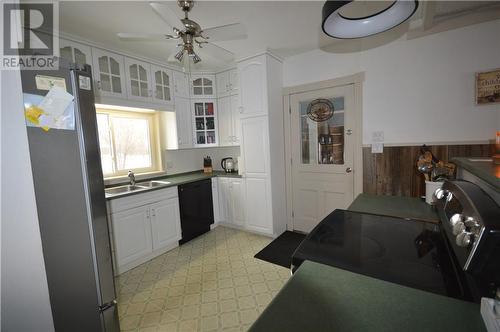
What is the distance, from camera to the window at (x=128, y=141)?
9.40 feet

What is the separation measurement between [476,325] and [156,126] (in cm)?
361

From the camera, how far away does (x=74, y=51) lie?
226cm

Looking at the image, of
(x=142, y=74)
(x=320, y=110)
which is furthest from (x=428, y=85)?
(x=142, y=74)

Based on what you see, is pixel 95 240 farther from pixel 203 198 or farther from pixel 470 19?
pixel 470 19

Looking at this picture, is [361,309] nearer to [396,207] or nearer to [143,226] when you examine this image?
[396,207]

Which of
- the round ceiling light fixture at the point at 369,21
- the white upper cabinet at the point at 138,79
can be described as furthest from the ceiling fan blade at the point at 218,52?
the white upper cabinet at the point at 138,79

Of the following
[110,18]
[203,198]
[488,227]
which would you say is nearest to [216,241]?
[203,198]

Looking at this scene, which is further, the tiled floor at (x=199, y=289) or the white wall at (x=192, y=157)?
the white wall at (x=192, y=157)

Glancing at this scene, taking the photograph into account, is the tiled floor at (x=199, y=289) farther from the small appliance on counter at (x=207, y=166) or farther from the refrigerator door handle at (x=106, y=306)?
the small appliance on counter at (x=207, y=166)

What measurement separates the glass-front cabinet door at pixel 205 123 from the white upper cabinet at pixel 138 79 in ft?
2.58

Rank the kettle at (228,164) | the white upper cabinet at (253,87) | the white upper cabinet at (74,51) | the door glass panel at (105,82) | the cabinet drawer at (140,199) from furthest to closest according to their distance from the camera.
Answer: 1. the kettle at (228,164)
2. the white upper cabinet at (253,87)
3. the door glass panel at (105,82)
4. the cabinet drawer at (140,199)
5. the white upper cabinet at (74,51)

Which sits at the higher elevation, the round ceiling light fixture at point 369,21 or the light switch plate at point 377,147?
the round ceiling light fixture at point 369,21

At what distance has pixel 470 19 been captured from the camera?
79.4 inches

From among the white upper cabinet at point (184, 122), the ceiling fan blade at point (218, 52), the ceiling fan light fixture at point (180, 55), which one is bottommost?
the white upper cabinet at point (184, 122)
